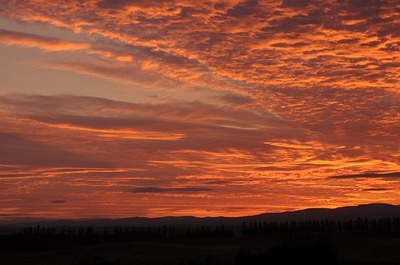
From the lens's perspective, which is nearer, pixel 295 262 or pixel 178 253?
pixel 295 262

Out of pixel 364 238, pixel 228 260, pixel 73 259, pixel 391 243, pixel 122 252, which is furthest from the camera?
pixel 364 238

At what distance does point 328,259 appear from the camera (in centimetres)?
7731

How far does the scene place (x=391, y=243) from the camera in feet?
445

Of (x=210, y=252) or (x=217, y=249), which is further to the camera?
(x=217, y=249)

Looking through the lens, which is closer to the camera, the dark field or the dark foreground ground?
the dark field

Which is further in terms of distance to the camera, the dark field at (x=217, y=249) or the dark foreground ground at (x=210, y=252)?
the dark foreground ground at (x=210, y=252)

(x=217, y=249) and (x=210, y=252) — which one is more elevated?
(x=217, y=249)

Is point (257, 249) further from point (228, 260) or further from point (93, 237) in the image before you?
point (93, 237)

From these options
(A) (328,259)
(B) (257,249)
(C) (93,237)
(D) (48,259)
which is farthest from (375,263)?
(C) (93,237)

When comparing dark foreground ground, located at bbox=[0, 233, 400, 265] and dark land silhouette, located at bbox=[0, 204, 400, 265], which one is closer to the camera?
dark land silhouette, located at bbox=[0, 204, 400, 265]

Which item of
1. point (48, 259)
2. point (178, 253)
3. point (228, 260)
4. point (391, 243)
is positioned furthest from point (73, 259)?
point (391, 243)

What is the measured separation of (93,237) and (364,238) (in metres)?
72.5

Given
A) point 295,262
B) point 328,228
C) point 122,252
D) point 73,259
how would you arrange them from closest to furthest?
point 295,262, point 73,259, point 122,252, point 328,228

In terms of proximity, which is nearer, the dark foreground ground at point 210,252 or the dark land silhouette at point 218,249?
the dark land silhouette at point 218,249
